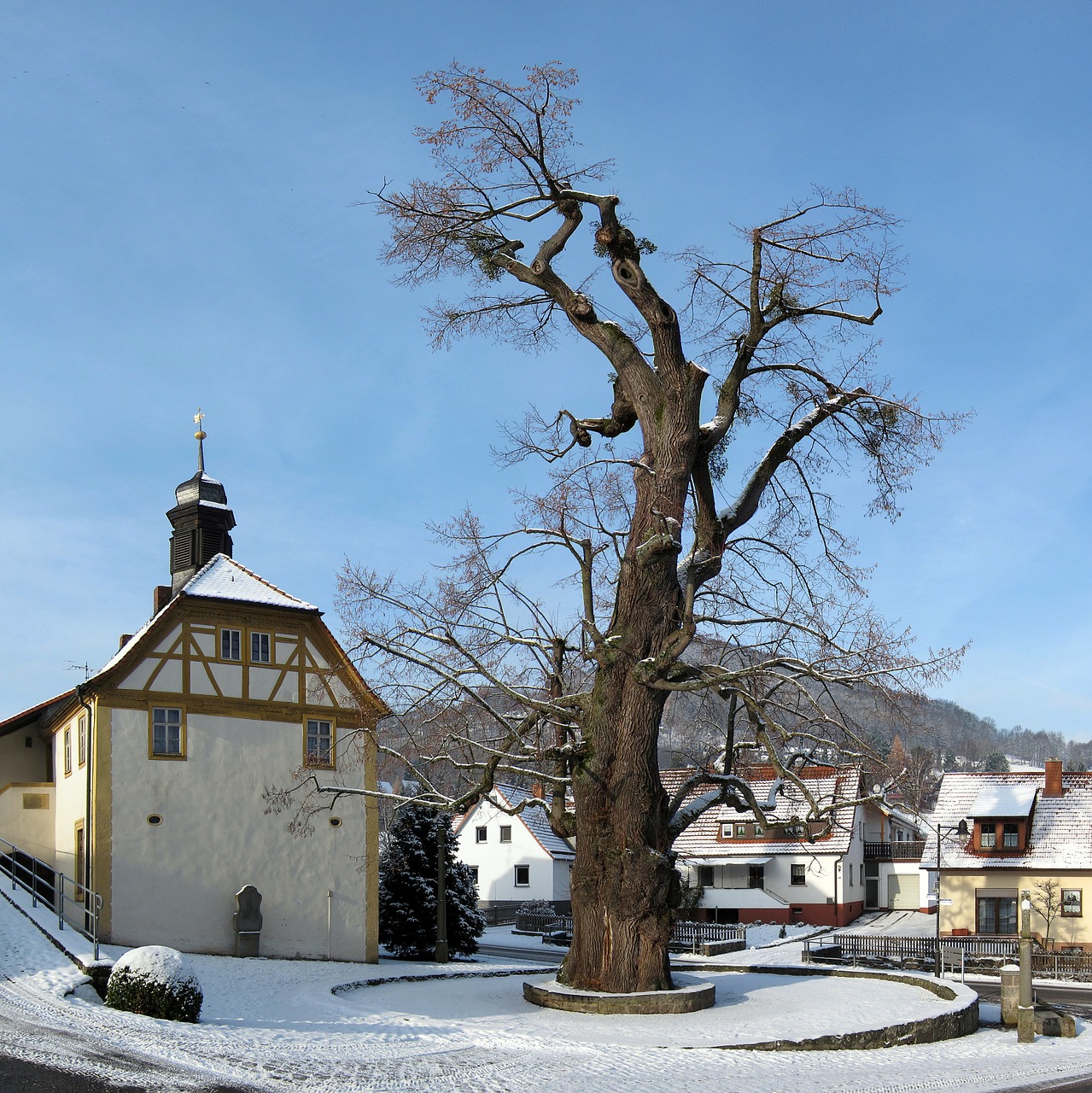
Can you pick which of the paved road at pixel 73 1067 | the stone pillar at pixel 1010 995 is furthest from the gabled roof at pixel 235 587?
the stone pillar at pixel 1010 995

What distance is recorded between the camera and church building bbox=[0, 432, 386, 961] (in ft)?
79.2

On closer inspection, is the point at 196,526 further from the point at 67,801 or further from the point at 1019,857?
the point at 1019,857

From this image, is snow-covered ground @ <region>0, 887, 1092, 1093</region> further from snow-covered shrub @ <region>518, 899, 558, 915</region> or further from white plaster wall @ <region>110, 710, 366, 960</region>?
snow-covered shrub @ <region>518, 899, 558, 915</region>

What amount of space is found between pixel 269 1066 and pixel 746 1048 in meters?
5.24

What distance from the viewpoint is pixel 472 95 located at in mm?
16828

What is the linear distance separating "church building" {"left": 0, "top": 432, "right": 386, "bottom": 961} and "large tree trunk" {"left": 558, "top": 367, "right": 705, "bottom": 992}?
22.5 feet

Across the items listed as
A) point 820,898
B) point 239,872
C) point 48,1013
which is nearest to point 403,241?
point 48,1013

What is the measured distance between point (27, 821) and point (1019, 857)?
28.0m

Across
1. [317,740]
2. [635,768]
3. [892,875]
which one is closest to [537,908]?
[892,875]

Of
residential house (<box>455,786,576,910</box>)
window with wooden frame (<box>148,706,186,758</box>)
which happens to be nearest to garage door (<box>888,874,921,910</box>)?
residential house (<box>455,786,576,910</box>)

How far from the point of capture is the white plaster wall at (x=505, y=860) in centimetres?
5019

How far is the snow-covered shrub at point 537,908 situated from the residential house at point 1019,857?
44.8ft

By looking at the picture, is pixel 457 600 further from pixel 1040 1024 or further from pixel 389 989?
pixel 1040 1024

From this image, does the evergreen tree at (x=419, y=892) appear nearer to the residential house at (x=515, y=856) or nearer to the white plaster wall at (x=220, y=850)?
the white plaster wall at (x=220, y=850)
